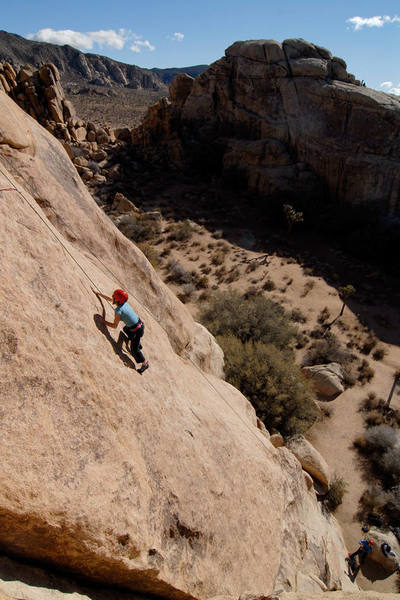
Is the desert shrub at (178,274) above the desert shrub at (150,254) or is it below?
below

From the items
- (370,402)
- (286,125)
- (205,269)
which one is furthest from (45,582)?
(286,125)

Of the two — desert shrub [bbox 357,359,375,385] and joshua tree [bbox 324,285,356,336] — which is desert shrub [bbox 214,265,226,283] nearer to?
joshua tree [bbox 324,285,356,336]

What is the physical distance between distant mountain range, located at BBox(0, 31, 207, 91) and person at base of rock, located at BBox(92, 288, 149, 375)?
10941 cm

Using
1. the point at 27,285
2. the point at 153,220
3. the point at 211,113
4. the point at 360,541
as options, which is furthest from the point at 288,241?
the point at 27,285

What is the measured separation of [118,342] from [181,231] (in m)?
17.6

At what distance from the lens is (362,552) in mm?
7234

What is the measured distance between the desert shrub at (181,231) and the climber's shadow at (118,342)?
1696 centimetres

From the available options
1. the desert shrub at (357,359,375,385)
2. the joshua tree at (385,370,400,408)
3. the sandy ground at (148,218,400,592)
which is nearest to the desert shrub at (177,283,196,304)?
the sandy ground at (148,218,400,592)

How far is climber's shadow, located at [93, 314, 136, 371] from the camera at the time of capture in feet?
12.6

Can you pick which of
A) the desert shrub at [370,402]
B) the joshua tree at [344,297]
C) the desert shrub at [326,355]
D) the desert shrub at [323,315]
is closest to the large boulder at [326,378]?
the desert shrub at [326,355]

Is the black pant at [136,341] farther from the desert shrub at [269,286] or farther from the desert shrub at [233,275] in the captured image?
the desert shrub at [269,286]

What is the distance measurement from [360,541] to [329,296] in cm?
1164

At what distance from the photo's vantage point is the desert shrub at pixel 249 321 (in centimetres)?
1188

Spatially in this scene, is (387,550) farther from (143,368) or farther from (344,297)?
(344,297)
